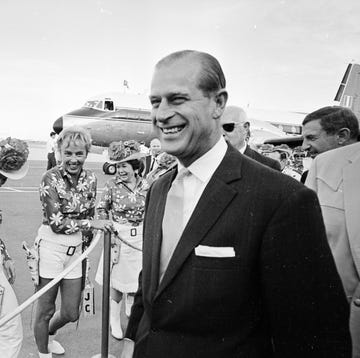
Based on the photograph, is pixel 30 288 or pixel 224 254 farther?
pixel 30 288

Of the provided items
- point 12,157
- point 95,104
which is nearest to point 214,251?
point 12,157

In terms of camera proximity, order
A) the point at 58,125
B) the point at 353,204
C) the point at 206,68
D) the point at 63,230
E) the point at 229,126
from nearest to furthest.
Answer: the point at 206,68, the point at 353,204, the point at 63,230, the point at 229,126, the point at 58,125

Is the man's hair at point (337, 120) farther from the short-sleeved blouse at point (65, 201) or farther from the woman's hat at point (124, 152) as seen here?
the short-sleeved blouse at point (65, 201)

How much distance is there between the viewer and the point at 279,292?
1260 millimetres

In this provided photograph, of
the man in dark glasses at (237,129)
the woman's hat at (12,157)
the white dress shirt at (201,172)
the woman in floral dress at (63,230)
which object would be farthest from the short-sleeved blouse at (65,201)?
the white dress shirt at (201,172)

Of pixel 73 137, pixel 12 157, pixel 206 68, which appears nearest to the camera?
pixel 206 68

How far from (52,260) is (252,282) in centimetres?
233

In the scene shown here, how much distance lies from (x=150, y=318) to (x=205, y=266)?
339 millimetres

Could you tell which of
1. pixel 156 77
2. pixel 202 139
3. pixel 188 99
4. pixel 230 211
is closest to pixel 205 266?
pixel 230 211

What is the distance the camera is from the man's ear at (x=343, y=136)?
9.71ft

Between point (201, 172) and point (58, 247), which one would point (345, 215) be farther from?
point (58, 247)

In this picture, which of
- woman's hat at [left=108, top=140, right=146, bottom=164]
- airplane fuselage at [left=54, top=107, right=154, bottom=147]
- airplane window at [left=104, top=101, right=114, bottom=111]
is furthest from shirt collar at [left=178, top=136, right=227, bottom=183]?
airplane window at [left=104, top=101, right=114, bottom=111]

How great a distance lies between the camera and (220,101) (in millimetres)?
1479

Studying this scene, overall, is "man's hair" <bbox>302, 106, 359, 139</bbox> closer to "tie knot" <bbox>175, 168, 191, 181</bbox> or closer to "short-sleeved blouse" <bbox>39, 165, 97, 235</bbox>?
"tie knot" <bbox>175, 168, 191, 181</bbox>
